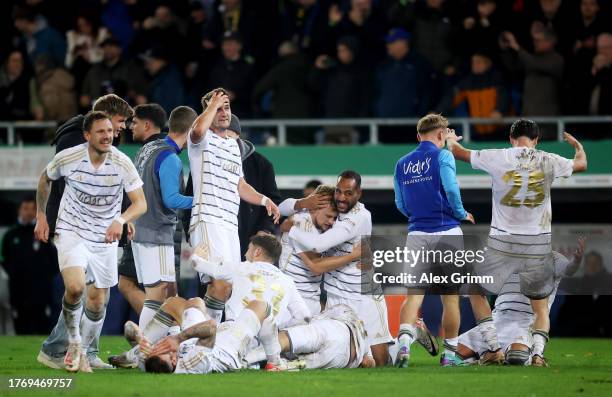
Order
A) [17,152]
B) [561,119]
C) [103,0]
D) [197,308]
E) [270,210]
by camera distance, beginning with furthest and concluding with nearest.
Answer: [103,0]
[17,152]
[561,119]
[270,210]
[197,308]

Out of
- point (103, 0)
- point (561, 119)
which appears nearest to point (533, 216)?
point (561, 119)

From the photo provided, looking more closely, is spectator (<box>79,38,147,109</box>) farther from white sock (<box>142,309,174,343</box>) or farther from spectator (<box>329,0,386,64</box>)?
white sock (<box>142,309,174,343</box>)

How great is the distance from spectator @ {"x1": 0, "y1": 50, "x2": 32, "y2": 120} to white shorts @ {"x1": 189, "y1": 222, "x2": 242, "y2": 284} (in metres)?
8.94

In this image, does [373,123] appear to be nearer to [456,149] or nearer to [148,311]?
[456,149]

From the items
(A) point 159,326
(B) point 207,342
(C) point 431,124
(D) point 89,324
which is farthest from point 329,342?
(C) point 431,124

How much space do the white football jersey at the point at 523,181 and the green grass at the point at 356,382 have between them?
1283 mm

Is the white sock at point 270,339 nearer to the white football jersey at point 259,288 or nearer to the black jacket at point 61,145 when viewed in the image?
the white football jersey at point 259,288

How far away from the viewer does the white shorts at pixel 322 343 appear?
434 inches

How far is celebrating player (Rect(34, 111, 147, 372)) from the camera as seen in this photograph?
1063 centimetres

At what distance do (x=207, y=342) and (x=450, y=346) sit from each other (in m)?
2.52

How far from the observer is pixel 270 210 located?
11.5 meters

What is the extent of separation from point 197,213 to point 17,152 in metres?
8.17

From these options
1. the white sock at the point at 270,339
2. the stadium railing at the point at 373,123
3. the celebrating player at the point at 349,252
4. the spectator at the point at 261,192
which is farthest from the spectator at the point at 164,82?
the white sock at the point at 270,339

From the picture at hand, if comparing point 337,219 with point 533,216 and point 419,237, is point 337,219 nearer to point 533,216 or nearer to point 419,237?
point 419,237
